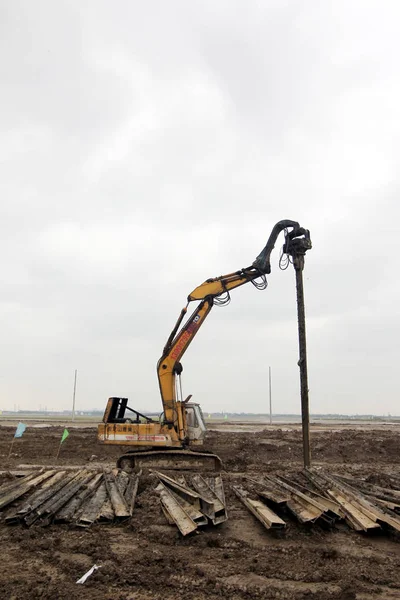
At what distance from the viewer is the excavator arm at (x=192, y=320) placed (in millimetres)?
15218

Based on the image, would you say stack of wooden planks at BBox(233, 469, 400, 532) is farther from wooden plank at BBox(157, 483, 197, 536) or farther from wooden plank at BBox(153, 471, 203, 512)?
wooden plank at BBox(157, 483, 197, 536)

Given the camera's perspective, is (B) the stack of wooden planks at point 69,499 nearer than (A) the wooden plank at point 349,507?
No

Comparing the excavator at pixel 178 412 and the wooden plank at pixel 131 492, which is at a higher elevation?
the excavator at pixel 178 412

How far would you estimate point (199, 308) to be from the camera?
52.4 ft

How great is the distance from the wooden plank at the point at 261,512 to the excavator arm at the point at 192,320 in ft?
16.6

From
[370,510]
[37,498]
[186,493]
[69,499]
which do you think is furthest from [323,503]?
[37,498]

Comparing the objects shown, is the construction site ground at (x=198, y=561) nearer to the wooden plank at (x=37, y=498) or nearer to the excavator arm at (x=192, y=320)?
the wooden plank at (x=37, y=498)

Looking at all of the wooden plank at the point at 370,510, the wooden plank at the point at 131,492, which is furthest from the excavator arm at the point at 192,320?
the wooden plank at the point at 370,510

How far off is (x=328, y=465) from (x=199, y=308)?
24.8 feet

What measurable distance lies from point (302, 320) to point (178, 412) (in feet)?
16.9

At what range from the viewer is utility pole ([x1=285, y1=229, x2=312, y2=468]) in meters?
13.0

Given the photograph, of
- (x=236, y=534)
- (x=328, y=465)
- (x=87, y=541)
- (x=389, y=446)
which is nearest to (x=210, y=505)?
(x=236, y=534)

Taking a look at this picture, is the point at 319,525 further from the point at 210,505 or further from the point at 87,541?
the point at 87,541

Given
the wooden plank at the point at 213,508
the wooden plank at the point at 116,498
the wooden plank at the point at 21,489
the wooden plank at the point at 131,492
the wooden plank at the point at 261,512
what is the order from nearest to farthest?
the wooden plank at the point at 261,512
the wooden plank at the point at 213,508
the wooden plank at the point at 116,498
the wooden plank at the point at 21,489
the wooden plank at the point at 131,492
